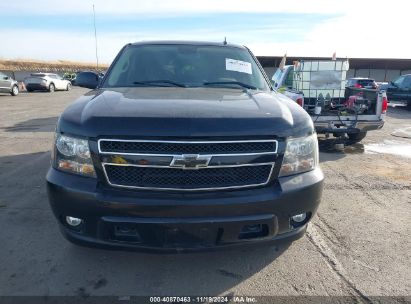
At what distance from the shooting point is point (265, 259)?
122 inches

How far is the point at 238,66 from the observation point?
4.02 m

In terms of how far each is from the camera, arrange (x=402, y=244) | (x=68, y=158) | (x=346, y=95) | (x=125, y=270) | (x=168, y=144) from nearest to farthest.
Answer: (x=168, y=144) < (x=68, y=158) < (x=125, y=270) < (x=402, y=244) < (x=346, y=95)

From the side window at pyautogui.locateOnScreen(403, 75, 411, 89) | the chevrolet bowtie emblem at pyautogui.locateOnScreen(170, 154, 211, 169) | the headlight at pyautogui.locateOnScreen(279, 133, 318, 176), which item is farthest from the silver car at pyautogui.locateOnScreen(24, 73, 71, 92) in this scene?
the headlight at pyautogui.locateOnScreen(279, 133, 318, 176)

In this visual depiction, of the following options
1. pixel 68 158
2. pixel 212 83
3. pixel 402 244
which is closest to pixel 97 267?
pixel 68 158

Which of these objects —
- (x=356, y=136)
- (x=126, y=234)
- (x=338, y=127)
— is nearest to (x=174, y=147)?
(x=126, y=234)

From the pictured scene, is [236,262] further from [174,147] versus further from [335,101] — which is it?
[335,101]

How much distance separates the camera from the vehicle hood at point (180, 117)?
2.38 metres

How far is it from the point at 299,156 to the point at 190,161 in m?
0.84

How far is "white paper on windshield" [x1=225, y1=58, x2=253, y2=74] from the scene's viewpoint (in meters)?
3.97

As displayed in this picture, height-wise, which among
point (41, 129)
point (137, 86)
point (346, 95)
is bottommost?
point (41, 129)

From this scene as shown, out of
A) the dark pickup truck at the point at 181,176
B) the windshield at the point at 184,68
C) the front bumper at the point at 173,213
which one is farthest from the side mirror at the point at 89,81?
the front bumper at the point at 173,213

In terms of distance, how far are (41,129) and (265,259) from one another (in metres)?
8.23

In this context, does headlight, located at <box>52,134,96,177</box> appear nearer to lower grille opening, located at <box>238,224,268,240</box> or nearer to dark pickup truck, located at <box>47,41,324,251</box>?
dark pickup truck, located at <box>47,41,324,251</box>

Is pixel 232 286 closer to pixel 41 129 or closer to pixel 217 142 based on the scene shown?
pixel 217 142
